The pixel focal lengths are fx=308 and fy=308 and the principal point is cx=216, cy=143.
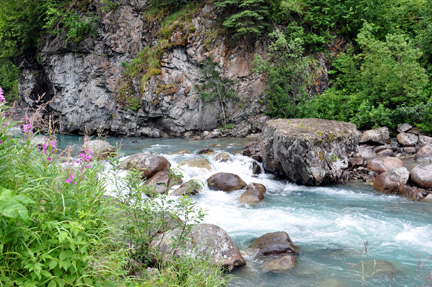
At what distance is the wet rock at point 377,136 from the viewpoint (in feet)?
42.7

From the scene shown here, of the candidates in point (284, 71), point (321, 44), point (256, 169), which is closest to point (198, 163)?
point (256, 169)

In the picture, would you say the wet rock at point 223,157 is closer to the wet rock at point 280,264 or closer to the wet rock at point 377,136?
the wet rock at point 377,136

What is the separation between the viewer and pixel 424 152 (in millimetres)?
11562

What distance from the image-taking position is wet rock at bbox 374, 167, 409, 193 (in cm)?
899

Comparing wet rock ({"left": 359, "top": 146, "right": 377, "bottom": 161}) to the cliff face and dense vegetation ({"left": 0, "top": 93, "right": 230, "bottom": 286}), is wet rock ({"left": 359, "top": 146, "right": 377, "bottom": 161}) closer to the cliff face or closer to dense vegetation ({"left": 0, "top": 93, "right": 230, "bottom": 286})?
the cliff face

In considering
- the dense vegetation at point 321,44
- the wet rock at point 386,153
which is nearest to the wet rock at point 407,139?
the dense vegetation at point 321,44

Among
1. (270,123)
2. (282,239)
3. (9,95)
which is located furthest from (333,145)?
(9,95)

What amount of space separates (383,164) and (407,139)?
10.4 ft

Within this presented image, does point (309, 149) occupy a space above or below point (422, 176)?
above

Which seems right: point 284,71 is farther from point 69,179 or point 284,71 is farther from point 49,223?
point 49,223

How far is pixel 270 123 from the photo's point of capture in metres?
11.3

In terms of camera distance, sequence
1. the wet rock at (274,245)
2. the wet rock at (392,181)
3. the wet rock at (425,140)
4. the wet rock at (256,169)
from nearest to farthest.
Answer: the wet rock at (274,245) < the wet rock at (392,181) < the wet rock at (256,169) < the wet rock at (425,140)

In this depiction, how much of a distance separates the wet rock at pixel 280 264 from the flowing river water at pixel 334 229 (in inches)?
4.4

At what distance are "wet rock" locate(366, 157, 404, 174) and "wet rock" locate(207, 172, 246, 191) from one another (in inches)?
182
